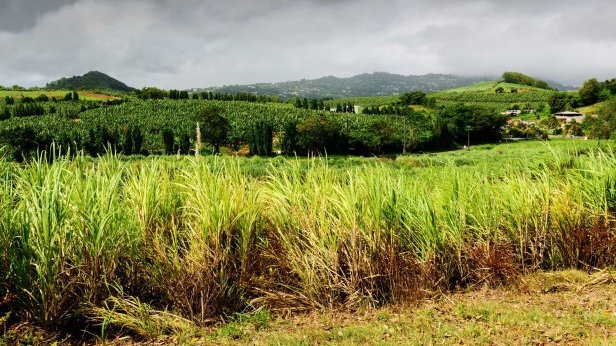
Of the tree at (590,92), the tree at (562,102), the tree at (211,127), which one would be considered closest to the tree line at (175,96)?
the tree at (211,127)

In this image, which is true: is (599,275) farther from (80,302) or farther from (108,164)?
(108,164)

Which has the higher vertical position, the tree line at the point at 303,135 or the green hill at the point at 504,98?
the green hill at the point at 504,98

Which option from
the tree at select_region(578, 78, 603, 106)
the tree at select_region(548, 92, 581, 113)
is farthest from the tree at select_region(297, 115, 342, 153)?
the tree at select_region(578, 78, 603, 106)

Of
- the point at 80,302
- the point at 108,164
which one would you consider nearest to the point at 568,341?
the point at 80,302

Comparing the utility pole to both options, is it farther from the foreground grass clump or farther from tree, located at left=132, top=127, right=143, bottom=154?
the foreground grass clump

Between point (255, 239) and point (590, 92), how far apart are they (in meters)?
132

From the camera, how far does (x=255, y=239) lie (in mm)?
4539

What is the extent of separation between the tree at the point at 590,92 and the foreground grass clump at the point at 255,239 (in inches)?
5047

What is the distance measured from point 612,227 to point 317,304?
4.14 m

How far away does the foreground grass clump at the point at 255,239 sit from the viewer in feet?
12.3

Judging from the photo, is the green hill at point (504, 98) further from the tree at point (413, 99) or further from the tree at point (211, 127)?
the tree at point (211, 127)

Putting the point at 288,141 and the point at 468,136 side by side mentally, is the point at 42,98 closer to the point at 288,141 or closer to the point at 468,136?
the point at 288,141

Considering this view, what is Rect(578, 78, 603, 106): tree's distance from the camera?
10988cm

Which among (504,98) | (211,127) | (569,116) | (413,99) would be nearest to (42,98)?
(211,127)
